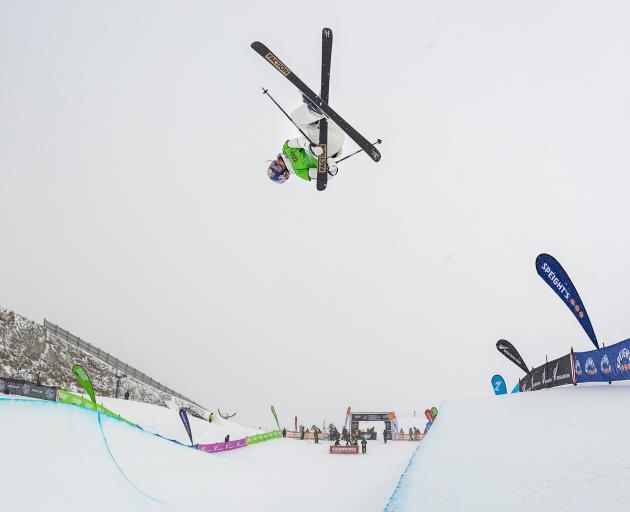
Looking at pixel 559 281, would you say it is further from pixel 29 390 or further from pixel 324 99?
pixel 29 390

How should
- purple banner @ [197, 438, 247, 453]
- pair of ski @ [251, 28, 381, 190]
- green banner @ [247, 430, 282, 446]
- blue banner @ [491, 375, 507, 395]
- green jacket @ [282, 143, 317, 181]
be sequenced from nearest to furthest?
pair of ski @ [251, 28, 381, 190], green jacket @ [282, 143, 317, 181], blue banner @ [491, 375, 507, 395], purple banner @ [197, 438, 247, 453], green banner @ [247, 430, 282, 446]

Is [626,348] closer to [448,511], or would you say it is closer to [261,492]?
[448,511]

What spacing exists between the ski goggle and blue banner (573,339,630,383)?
8738 mm

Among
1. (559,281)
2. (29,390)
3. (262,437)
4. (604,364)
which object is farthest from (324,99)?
(262,437)

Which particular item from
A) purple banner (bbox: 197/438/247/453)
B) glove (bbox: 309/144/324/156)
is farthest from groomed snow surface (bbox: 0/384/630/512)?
glove (bbox: 309/144/324/156)

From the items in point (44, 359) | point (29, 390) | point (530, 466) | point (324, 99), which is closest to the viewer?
point (530, 466)

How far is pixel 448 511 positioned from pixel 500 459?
161 centimetres

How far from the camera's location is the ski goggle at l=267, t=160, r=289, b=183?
33.5 feet

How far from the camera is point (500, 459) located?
4.20 m

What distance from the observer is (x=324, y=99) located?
29.2 ft

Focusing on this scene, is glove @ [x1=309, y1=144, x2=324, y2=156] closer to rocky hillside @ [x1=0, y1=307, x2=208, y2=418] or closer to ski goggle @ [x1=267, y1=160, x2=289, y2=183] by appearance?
ski goggle @ [x1=267, y1=160, x2=289, y2=183]

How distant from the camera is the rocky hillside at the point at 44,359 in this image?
26.6 m

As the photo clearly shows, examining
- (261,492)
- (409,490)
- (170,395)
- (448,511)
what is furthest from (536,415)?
(170,395)

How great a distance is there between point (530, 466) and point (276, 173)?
328 inches
